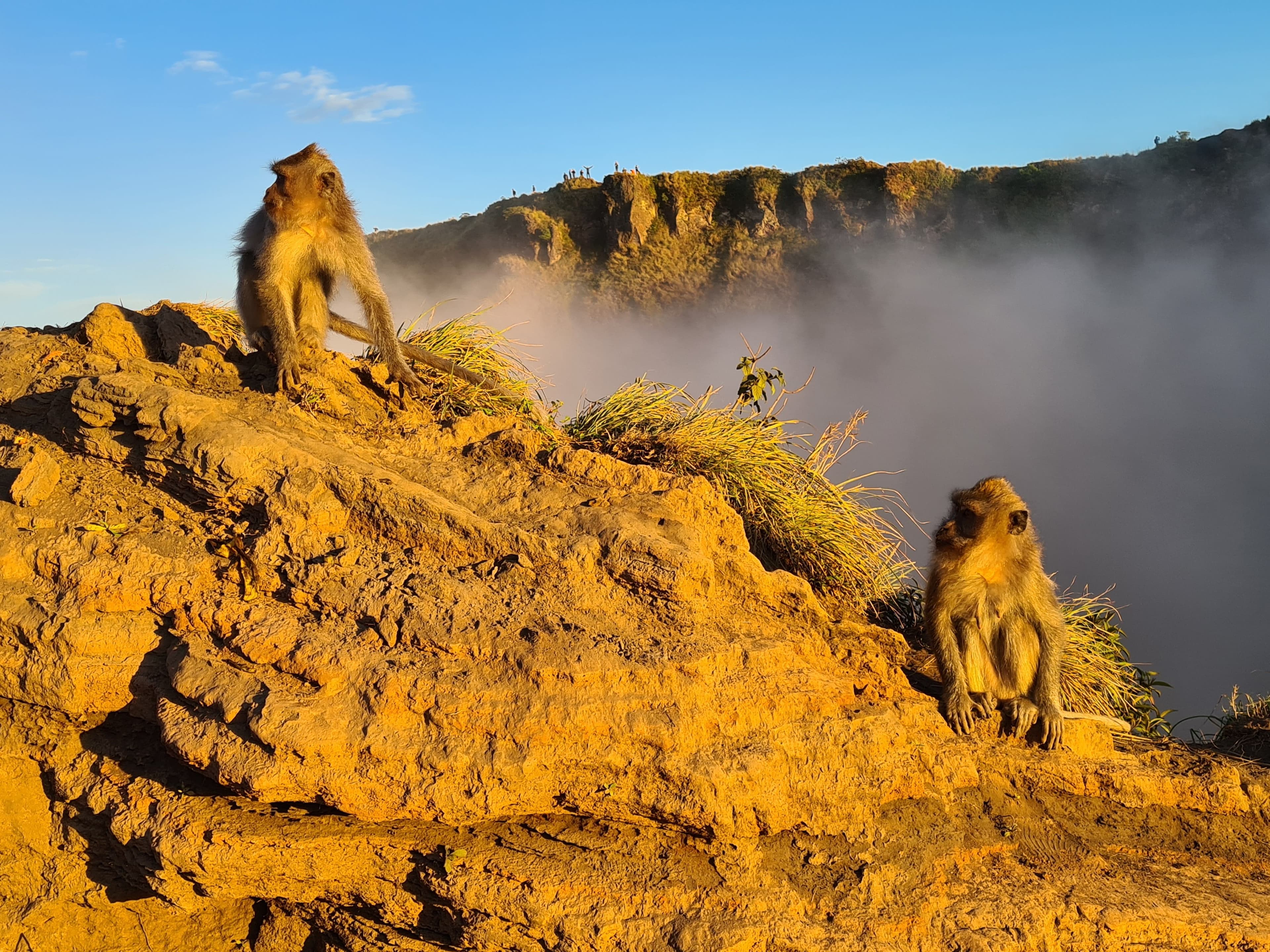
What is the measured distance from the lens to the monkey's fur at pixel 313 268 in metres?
5.62

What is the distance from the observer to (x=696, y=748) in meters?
3.80

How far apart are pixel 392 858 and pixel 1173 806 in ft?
12.9

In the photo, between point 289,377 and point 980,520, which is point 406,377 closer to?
point 289,377

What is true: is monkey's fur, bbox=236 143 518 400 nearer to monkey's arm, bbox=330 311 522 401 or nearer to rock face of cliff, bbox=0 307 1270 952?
monkey's arm, bbox=330 311 522 401

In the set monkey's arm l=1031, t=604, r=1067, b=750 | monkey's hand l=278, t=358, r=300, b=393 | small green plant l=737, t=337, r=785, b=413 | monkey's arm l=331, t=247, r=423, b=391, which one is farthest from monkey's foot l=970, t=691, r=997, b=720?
monkey's hand l=278, t=358, r=300, b=393

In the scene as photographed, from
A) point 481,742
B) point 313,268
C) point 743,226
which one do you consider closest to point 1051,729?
point 481,742

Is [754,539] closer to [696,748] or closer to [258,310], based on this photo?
[696,748]

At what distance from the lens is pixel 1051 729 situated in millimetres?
4637

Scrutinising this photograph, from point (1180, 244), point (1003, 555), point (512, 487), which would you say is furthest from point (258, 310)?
point (1180, 244)

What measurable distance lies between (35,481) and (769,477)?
4.06 metres

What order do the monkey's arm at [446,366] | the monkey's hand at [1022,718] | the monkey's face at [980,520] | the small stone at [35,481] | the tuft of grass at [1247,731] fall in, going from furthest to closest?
the monkey's arm at [446,366] < the tuft of grass at [1247,731] < the monkey's face at [980,520] < the monkey's hand at [1022,718] < the small stone at [35,481]

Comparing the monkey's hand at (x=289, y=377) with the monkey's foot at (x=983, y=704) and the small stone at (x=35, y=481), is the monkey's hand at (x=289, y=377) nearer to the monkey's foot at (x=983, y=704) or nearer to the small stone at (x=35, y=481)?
the small stone at (x=35, y=481)

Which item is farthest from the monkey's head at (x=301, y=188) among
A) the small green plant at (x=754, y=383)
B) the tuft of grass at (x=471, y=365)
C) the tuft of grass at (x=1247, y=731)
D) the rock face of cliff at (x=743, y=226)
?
the rock face of cliff at (x=743, y=226)

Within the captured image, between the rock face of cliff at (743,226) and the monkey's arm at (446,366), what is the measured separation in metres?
34.8
